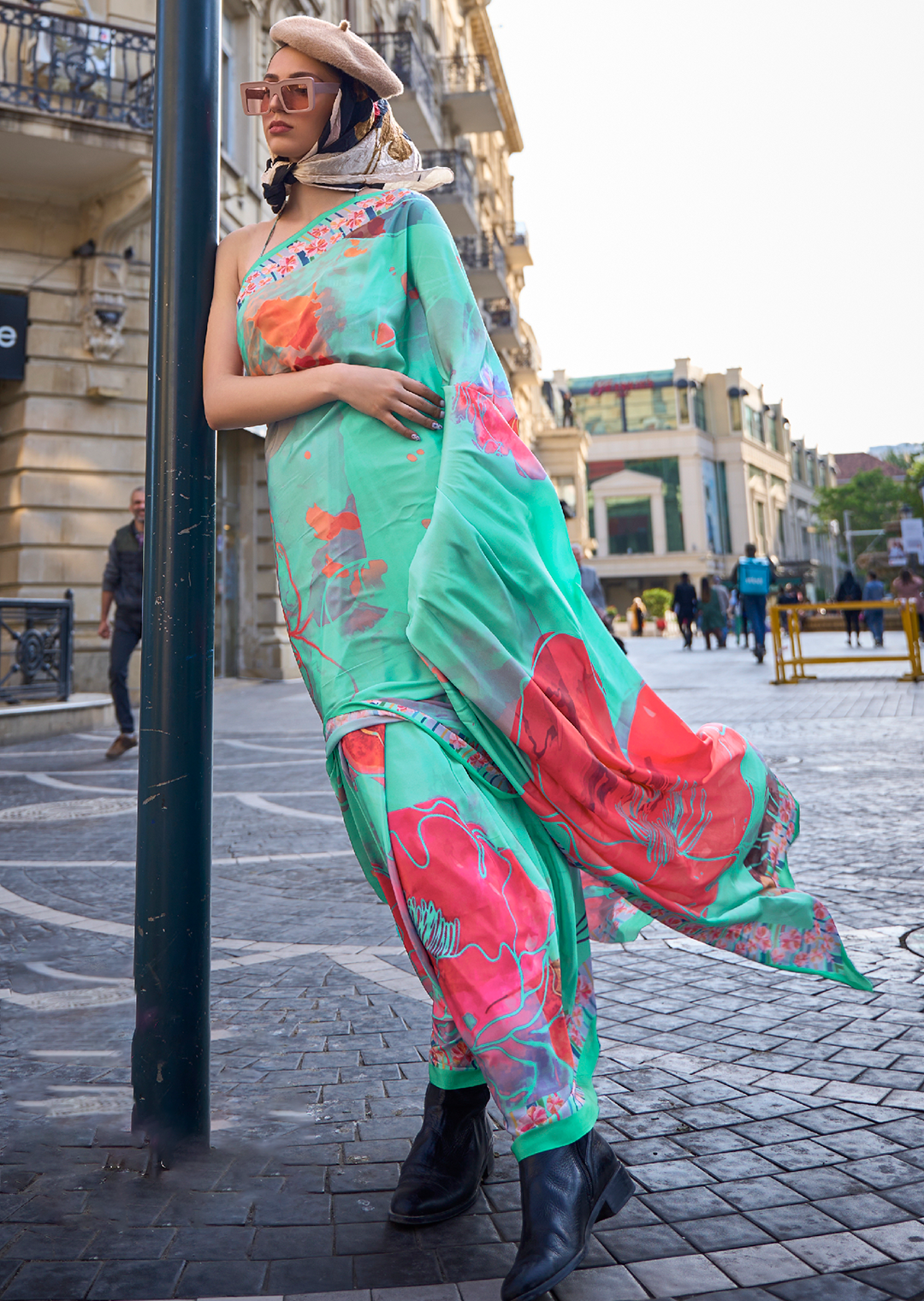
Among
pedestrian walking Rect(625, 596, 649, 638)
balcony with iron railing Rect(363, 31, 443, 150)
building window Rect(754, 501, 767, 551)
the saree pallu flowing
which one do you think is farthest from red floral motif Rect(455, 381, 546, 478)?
building window Rect(754, 501, 767, 551)

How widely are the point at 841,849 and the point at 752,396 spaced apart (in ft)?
296

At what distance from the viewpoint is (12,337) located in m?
13.7

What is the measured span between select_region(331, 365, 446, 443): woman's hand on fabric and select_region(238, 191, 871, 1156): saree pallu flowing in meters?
0.04

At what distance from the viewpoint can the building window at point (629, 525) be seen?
7962cm

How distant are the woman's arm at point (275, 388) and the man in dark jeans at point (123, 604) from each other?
6370 mm

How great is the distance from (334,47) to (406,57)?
22818mm

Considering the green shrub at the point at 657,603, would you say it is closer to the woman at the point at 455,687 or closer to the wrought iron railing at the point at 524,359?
the wrought iron railing at the point at 524,359

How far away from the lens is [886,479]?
76.2m

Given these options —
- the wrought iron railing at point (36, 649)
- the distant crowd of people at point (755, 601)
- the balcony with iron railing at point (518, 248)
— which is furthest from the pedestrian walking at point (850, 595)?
the balcony with iron railing at point (518, 248)

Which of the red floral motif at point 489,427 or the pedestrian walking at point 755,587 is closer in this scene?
the red floral motif at point 489,427

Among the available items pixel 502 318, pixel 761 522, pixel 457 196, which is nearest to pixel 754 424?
pixel 761 522

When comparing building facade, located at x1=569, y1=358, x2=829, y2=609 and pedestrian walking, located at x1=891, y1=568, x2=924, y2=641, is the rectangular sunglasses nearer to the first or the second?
pedestrian walking, located at x1=891, y1=568, x2=924, y2=641

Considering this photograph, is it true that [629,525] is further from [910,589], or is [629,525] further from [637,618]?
[910,589]

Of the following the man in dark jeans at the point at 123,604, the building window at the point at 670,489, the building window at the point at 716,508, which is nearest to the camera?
the man in dark jeans at the point at 123,604
